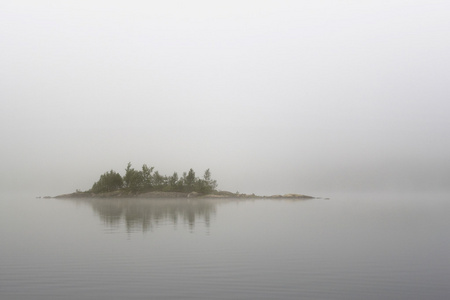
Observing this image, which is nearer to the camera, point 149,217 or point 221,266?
point 221,266

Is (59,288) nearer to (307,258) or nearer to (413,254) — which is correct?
(307,258)

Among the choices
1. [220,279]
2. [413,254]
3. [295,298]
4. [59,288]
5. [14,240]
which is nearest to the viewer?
[295,298]

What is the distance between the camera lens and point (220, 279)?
84.4ft

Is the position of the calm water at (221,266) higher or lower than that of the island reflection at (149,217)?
lower

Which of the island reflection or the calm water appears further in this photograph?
the island reflection

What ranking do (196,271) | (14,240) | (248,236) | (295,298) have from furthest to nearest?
(248,236) < (14,240) < (196,271) < (295,298)

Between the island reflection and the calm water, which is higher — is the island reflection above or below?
above

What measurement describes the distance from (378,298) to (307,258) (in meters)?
11.5

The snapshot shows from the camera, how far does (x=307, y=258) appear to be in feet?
110

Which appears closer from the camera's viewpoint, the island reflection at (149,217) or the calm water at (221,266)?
the calm water at (221,266)

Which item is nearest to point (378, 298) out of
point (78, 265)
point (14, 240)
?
point (78, 265)

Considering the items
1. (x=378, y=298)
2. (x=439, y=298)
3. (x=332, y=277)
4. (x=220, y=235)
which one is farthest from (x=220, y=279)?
(x=220, y=235)

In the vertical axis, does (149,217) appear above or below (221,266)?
above

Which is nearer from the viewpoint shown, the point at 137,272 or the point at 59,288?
the point at 59,288
